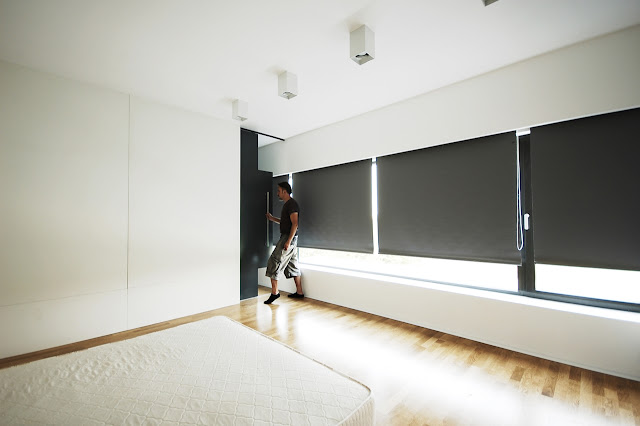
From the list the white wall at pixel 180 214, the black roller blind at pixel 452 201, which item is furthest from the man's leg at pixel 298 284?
the black roller blind at pixel 452 201

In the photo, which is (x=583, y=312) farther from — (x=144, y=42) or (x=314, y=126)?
(x=144, y=42)

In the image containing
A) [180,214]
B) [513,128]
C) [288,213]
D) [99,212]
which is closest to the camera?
[513,128]

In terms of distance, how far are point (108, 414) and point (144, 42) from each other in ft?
8.12

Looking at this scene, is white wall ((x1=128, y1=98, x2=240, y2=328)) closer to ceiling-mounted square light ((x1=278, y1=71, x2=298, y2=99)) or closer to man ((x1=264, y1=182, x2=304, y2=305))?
man ((x1=264, y1=182, x2=304, y2=305))

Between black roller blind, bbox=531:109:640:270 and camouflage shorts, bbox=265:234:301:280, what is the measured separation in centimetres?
292

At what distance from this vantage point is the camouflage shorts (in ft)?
13.1

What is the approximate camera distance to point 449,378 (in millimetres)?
2070

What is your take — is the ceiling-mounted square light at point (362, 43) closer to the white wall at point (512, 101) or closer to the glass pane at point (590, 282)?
the white wall at point (512, 101)

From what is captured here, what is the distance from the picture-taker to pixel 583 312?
2.19 meters

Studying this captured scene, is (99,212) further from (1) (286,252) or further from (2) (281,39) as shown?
(2) (281,39)

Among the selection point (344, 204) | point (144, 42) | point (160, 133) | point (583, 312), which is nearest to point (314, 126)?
point (344, 204)

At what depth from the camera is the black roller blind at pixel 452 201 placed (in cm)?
261

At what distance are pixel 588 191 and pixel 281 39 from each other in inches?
108

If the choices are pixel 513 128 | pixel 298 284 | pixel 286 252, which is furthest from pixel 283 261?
pixel 513 128
